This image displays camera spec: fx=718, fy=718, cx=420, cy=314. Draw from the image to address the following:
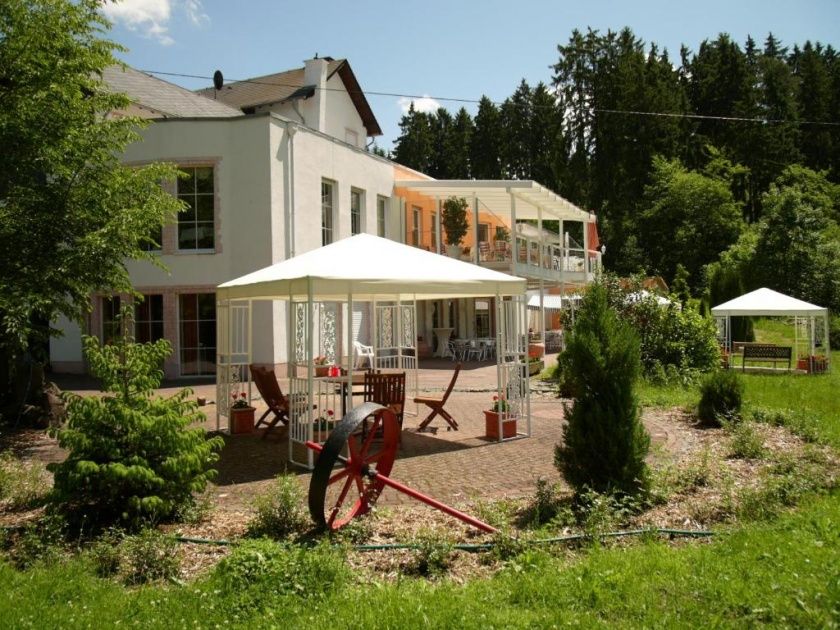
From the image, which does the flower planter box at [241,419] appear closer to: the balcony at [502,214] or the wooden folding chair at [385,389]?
the wooden folding chair at [385,389]

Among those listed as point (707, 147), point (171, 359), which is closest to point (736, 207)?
point (707, 147)

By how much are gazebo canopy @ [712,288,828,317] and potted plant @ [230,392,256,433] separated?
14604 millimetres

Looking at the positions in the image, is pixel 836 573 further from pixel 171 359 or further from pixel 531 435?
pixel 171 359

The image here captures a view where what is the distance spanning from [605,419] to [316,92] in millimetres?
22263

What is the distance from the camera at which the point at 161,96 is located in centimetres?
2352

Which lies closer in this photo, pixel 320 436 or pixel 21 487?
pixel 21 487

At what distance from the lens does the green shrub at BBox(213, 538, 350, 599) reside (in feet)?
13.6

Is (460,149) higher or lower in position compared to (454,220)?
higher

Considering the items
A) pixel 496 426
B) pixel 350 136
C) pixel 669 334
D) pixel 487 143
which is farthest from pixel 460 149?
pixel 496 426

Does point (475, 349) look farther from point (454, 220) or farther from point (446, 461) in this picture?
point (446, 461)

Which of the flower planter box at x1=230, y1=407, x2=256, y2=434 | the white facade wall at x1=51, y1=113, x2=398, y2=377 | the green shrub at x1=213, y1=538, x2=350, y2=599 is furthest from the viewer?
the white facade wall at x1=51, y1=113, x2=398, y2=377

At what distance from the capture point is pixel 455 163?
61094 millimetres

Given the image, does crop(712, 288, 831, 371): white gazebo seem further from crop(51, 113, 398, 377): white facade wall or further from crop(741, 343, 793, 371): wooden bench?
crop(51, 113, 398, 377): white facade wall

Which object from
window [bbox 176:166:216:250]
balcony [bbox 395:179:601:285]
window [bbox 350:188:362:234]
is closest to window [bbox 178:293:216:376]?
window [bbox 176:166:216:250]
